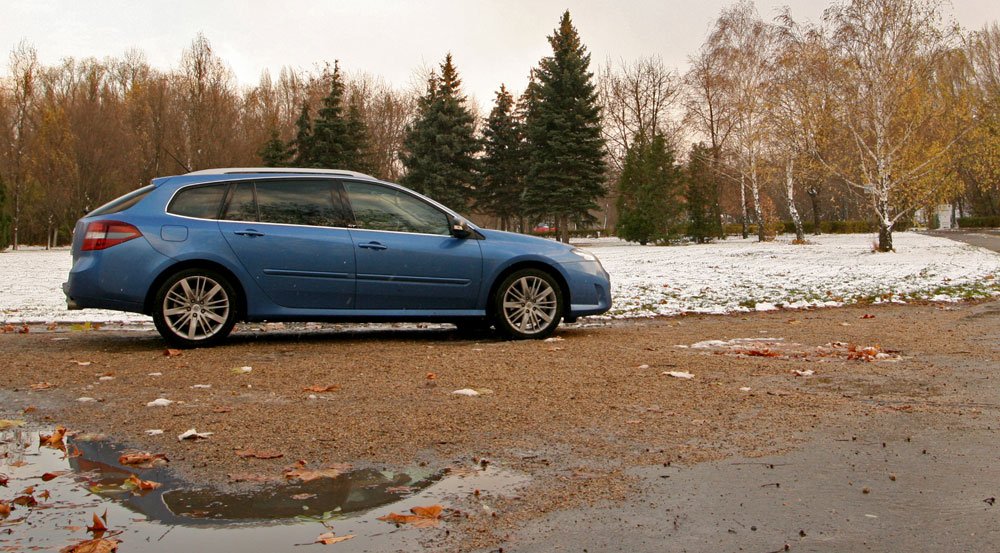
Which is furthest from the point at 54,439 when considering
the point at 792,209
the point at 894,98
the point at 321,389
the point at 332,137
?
the point at 332,137

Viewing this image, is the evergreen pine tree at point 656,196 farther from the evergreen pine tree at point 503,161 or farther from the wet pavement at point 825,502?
the wet pavement at point 825,502

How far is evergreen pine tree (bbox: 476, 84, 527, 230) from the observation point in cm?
5609

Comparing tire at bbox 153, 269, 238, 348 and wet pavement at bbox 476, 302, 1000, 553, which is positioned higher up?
tire at bbox 153, 269, 238, 348

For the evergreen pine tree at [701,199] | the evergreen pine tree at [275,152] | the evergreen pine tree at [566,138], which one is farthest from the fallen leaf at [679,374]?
the evergreen pine tree at [275,152]

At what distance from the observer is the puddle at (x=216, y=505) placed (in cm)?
310

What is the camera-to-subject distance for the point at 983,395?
5746 mm

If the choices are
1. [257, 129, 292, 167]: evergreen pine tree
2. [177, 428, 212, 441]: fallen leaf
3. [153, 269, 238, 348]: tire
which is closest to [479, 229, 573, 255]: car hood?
[153, 269, 238, 348]: tire

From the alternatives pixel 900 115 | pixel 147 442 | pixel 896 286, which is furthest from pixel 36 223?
pixel 147 442

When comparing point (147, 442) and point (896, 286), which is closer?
point (147, 442)

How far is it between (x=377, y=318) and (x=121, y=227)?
2396 millimetres

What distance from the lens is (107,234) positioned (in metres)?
7.78

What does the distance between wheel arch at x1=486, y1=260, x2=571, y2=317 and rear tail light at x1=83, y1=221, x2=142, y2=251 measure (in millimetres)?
3274

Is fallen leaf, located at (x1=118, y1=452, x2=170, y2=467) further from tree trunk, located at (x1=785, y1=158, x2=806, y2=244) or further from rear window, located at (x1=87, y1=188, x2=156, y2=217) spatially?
tree trunk, located at (x1=785, y1=158, x2=806, y2=244)

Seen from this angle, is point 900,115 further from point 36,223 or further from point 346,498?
point 36,223
